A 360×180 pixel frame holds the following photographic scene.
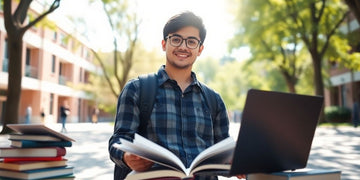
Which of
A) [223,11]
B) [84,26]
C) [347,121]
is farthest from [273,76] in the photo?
[84,26]

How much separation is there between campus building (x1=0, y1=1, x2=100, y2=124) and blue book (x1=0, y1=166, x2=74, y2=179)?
68.2ft

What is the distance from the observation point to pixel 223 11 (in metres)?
23.7

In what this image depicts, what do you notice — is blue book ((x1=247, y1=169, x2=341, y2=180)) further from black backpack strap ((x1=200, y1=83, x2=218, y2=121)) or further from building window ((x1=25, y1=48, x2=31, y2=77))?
building window ((x1=25, y1=48, x2=31, y2=77))

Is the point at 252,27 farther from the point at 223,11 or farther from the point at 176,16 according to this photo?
the point at 176,16

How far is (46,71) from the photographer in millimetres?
31531

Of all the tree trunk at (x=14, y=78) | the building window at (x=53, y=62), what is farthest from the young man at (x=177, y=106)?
the building window at (x=53, y=62)

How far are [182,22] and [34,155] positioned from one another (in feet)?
3.88

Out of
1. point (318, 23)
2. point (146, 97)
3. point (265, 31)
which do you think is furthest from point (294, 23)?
point (146, 97)

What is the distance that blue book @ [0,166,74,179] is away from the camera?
5.86 ft

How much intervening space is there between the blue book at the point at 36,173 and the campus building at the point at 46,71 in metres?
20.8

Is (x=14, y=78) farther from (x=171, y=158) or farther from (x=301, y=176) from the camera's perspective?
(x=301, y=176)

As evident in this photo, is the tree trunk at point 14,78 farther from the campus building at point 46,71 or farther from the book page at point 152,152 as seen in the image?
the book page at point 152,152

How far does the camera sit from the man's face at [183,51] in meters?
2.21

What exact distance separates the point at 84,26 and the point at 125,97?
2030 centimetres
